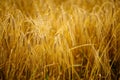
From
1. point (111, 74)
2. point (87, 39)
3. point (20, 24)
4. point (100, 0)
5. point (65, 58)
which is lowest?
point (111, 74)

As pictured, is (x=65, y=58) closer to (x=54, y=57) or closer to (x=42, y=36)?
(x=54, y=57)

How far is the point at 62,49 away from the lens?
4.41 feet

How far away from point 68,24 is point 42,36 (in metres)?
0.23

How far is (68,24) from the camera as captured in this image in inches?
60.6

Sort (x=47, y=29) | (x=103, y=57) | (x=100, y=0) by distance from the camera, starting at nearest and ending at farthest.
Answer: (x=103, y=57), (x=47, y=29), (x=100, y=0)

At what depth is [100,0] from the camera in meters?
2.34

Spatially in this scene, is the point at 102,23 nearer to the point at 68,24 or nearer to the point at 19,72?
the point at 68,24

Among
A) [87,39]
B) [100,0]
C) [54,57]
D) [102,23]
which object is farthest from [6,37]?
[100,0]

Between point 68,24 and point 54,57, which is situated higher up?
point 68,24

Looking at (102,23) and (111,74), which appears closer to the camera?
(111,74)

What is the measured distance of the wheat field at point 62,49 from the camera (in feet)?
4.30

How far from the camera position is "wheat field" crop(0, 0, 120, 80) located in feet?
4.30

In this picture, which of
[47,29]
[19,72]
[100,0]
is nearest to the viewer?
[19,72]

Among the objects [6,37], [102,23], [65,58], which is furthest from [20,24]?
[102,23]
